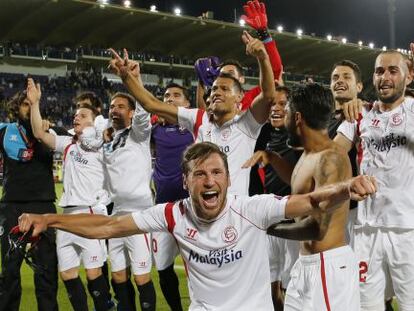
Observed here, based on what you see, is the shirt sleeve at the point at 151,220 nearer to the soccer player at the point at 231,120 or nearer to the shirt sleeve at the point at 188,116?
the soccer player at the point at 231,120

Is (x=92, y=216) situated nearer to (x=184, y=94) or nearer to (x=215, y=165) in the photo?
(x=215, y=165)

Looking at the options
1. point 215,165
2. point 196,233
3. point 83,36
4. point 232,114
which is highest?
point 83,36

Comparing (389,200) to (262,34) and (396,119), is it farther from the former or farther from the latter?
(262,34)

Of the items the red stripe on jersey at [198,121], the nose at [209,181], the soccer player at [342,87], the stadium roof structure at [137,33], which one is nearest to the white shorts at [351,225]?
the soccer player at [342,87]

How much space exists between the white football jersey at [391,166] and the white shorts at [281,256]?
2.23ft

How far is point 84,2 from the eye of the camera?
95.6 feet

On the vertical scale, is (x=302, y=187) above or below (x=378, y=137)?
below

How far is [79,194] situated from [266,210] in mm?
3090

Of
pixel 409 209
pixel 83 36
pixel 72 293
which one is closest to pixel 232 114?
pixel 409 209

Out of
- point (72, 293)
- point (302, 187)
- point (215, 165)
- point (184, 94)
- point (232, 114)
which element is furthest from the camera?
point (184, 94)

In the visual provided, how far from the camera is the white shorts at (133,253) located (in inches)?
211

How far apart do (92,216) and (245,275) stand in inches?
34.1

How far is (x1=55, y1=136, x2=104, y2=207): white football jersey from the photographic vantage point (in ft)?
18.4

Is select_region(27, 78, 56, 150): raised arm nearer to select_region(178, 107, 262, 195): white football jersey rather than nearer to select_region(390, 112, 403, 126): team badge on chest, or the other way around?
select_region(178, 107, 262, 195): white football jersey
